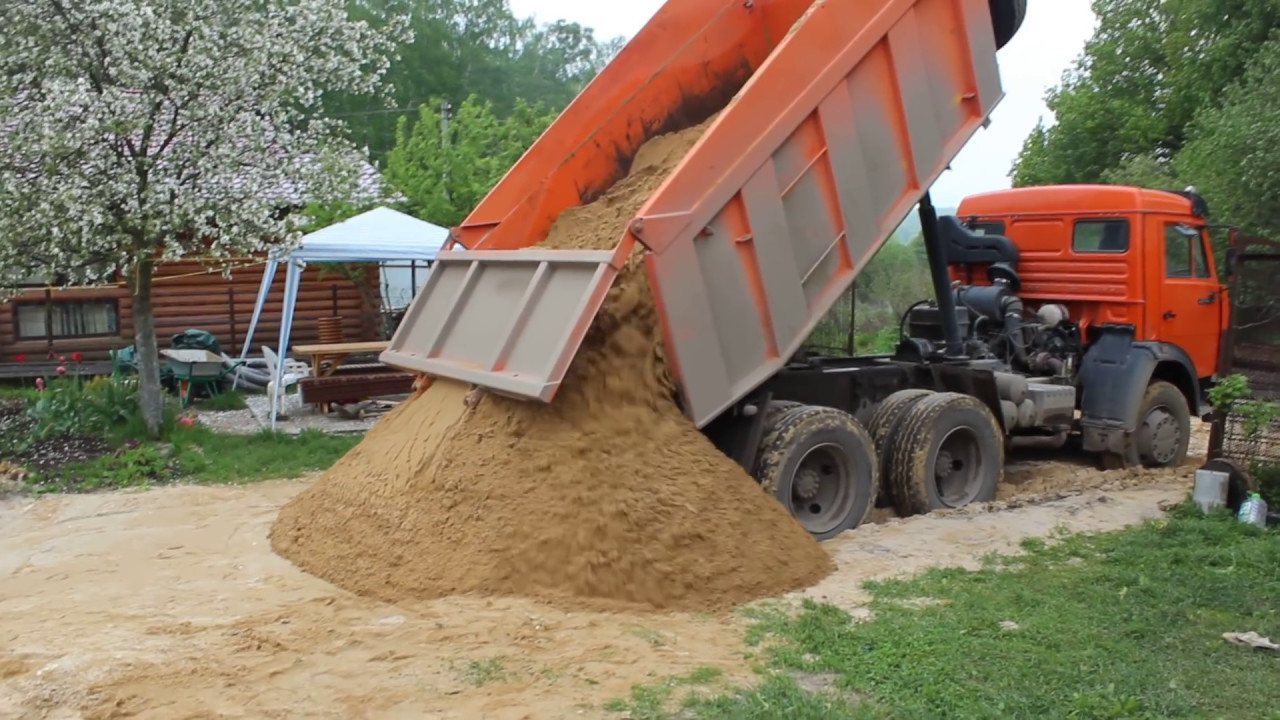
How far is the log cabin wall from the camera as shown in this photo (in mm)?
17344

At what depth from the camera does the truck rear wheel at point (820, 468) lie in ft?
23.1

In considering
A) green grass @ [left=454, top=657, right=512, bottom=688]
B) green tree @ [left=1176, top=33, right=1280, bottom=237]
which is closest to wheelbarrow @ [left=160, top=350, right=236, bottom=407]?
green grass @ [left=454, top=657, right=512, bottom=688]

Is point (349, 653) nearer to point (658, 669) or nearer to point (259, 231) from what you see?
point (658, 669)

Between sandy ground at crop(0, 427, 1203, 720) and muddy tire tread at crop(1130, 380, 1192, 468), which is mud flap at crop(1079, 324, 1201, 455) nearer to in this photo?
muddy tire tread at crop(1130, 380, 1192, 468)

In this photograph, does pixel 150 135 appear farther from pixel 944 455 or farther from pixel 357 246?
pixel 944 455

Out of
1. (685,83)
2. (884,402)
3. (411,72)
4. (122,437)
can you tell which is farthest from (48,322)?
(411,72)

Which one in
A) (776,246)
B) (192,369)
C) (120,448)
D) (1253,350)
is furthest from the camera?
(192,369)

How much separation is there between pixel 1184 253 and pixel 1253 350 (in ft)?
4.43

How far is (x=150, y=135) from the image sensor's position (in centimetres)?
1054

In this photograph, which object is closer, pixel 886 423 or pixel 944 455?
pixel 886 423

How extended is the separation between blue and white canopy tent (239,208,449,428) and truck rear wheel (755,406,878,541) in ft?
20.2

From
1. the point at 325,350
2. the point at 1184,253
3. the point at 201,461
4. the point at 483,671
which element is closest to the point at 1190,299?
the point at 1184,253

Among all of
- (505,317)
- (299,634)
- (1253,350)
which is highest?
(505,317)

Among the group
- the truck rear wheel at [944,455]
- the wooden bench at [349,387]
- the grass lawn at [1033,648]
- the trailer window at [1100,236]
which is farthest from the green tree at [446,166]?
the grass lawn at [1033,648]
